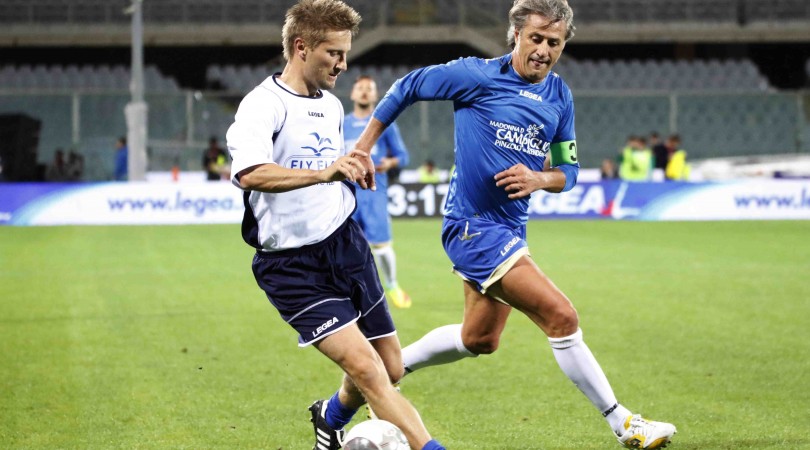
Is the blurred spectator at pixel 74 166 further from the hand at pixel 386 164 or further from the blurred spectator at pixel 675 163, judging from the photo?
the hand at pixel 386 164

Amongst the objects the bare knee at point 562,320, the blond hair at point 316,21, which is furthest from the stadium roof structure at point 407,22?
the blond hair at point 316,21

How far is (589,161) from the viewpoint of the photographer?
96.6 ft

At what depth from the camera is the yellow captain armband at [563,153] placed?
585cm

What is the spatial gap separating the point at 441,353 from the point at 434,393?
1.01 m

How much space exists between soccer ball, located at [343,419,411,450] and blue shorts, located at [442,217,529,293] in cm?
135

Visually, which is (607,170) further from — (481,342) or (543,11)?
(543,11)

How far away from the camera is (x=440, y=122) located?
99.4 feet

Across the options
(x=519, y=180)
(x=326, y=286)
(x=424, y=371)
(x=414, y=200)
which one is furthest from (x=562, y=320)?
(x=414, y=200)

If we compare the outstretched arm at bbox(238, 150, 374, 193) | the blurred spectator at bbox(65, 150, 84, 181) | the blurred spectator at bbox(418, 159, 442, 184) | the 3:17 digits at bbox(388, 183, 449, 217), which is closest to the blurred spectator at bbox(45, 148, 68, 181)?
the blurred spectator at bbox(65, 150, 84, 181)

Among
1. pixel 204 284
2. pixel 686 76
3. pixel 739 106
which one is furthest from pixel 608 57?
pixel 204 284

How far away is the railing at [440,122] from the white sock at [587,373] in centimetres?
2275

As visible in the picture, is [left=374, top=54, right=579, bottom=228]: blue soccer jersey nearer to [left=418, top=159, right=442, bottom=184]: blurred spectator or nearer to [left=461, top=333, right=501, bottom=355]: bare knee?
[left=461, top=333, right=501, bottom=355]: bare knee

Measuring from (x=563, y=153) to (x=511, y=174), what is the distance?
0.49 m

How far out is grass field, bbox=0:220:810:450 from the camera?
19.8 ft
